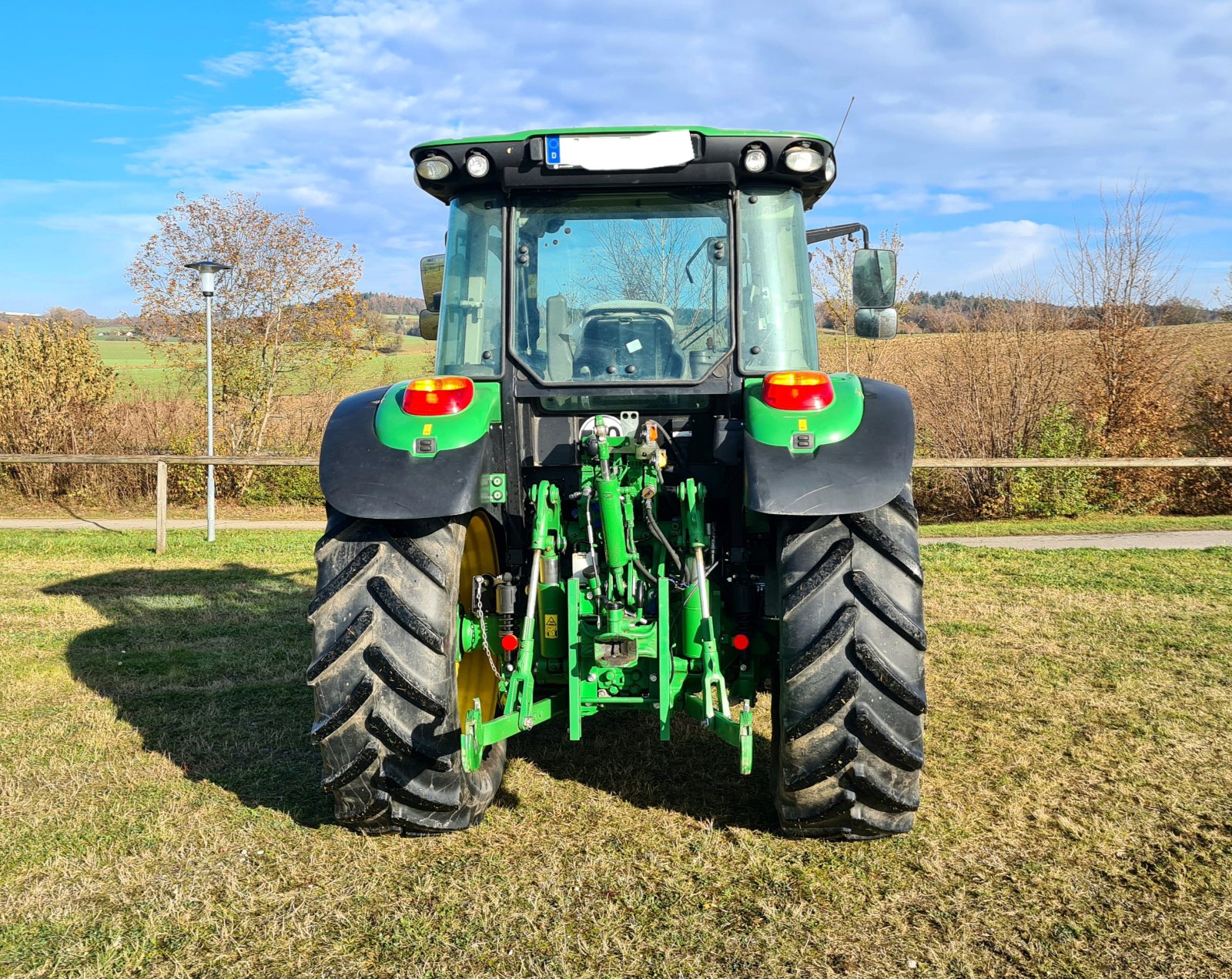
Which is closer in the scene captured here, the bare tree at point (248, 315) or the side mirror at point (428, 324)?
the side mirror at point (428, 324)

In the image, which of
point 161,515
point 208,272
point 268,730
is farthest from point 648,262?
point 208,272

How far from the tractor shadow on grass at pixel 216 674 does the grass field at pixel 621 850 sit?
0.02 metres

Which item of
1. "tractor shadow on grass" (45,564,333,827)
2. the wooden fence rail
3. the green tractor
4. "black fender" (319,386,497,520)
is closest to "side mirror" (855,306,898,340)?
the green tractor

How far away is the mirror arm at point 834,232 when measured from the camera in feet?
14.4

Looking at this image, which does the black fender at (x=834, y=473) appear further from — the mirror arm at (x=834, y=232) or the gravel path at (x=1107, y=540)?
the gravel path at (x=1107, y=540)

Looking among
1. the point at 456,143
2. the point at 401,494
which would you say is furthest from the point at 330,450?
the point at 456,143

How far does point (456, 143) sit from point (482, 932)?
2.61m

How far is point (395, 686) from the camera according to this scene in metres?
3.37

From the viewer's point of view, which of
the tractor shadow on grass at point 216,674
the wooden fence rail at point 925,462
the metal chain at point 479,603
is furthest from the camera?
the wooden fence rail at point 925,462

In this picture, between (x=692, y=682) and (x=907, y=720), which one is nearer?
(x=907, y=720)

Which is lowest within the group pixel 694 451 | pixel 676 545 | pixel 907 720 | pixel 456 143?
pixel 907 720

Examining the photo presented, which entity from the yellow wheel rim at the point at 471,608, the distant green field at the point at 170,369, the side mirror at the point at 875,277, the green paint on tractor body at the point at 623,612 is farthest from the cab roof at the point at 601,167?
the distant green field at the point at 170,369

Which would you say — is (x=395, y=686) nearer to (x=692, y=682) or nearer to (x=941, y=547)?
(x=692, y=682)

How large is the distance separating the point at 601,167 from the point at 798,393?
1.04m
